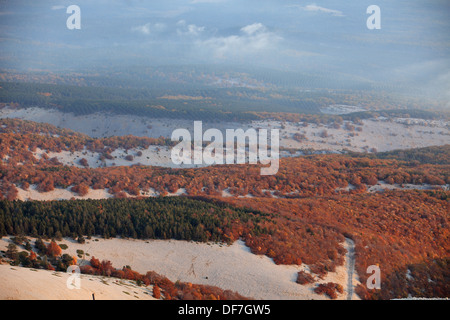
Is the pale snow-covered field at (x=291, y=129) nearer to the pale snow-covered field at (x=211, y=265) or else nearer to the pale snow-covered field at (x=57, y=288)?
the pale snow-covered field at (x=211, y=265)

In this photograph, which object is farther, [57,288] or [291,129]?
[291,129]

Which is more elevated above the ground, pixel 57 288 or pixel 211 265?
pixel 57 288

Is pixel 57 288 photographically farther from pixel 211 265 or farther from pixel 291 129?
pixel 291 129

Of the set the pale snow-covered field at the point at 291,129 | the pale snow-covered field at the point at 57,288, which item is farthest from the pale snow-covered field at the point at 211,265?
the pale snow-covered field at the point at 291,129

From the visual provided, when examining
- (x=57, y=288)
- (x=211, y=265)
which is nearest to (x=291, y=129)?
(x=211, y=265)

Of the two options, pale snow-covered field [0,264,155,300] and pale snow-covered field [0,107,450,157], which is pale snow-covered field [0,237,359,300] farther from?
pale snow-covered field [0,107,450,157]

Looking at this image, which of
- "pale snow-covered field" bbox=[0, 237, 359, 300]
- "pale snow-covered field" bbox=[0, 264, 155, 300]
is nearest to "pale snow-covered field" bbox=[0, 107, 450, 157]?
"pale snow-covered field" bbox=[0, 237, 359, 300]

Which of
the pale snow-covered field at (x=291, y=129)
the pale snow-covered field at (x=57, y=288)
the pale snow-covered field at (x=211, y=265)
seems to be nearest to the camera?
the pale snow-covered field at (x=57, y=288)

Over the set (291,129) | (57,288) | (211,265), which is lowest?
(211,265)
